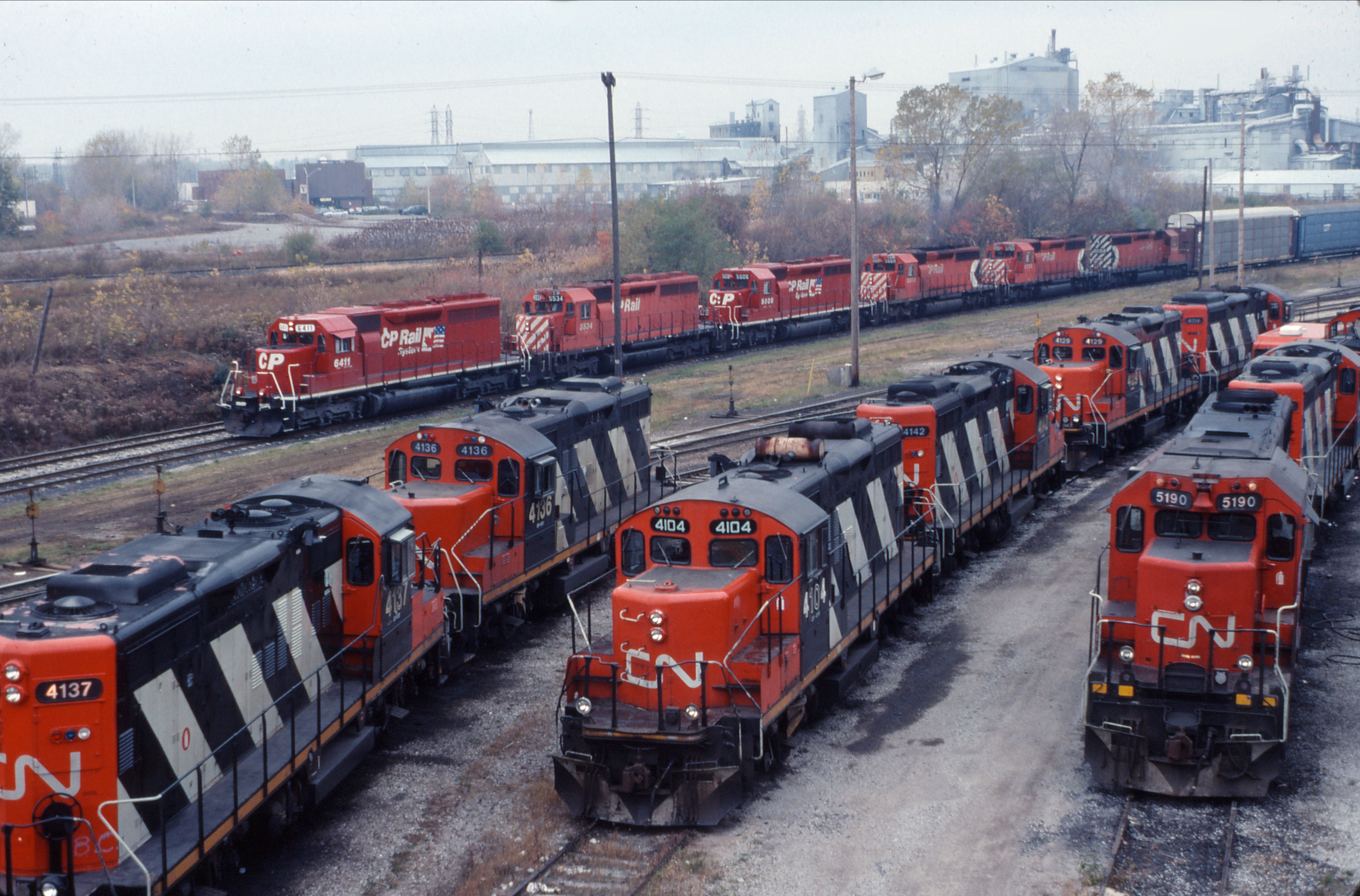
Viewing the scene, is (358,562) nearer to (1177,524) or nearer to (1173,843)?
(1173,843)

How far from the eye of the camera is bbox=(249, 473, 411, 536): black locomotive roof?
14695 millimetres

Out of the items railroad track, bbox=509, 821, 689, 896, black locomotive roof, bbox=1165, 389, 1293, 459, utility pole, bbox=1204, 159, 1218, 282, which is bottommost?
railroad track, bbox=509, 821, 689, 896

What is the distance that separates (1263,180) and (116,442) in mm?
124082

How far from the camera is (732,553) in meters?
Result: 14.1

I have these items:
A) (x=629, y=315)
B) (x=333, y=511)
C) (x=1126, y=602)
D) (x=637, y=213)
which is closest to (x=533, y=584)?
(x=333, y=511)

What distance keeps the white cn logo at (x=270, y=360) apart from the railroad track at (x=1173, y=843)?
27913 mm

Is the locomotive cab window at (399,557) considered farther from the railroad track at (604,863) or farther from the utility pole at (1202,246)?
the utility pole at (1202,246)

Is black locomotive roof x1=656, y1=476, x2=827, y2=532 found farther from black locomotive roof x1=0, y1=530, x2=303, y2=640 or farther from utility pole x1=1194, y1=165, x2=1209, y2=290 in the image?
utility pole x1=1194, y1=165, x2=1209, y2=290

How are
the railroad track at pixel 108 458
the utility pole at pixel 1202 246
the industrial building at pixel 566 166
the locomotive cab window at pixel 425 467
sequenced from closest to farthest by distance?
the locomotive cab window at pixel 425 467
the railroad track at pixel 108 458
the utility pole at pixel 1202 246
the industrial building at pixel 566 166

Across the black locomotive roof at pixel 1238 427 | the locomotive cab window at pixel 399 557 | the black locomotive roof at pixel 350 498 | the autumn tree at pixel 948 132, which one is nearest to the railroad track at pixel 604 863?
the locomotive cab window at pixel 399 557

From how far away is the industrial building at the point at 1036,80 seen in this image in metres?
147

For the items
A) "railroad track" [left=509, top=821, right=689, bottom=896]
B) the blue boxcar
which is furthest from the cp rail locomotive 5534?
the blue boxcar

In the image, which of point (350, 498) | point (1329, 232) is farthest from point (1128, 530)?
point (1329, 232)

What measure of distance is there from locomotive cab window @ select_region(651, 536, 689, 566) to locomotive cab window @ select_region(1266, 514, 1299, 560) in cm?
658
